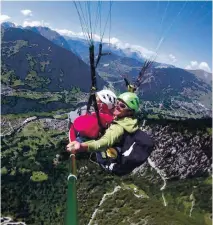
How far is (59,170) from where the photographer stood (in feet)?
525

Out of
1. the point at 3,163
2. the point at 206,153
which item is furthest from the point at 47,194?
the point at 206,153

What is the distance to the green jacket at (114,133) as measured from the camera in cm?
582

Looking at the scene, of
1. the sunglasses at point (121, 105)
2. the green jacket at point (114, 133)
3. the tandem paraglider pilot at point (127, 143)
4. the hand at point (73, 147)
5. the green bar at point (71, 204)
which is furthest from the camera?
the sunglasses at point (121, 105)

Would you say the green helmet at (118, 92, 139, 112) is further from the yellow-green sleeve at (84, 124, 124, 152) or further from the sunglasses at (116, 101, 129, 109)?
the yellow-green sleeve at (84, 124, 124, 152)

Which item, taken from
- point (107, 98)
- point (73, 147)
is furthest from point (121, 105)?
point (73, 147)

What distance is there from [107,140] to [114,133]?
56 cm

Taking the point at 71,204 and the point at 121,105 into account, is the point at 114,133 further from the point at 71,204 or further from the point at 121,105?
the point at 71,204

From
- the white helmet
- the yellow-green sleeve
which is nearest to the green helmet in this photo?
the white helmet

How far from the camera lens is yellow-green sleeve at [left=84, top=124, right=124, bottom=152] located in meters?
5.65

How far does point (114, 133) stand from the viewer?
696cm

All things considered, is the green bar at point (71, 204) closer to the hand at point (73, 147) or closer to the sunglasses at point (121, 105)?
the hand at point (73, 147)

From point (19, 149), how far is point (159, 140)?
73.6 meters

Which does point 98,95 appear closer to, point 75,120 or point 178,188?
point 75,120

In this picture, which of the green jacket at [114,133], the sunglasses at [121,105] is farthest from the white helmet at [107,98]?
the green jacket at [114,133]
